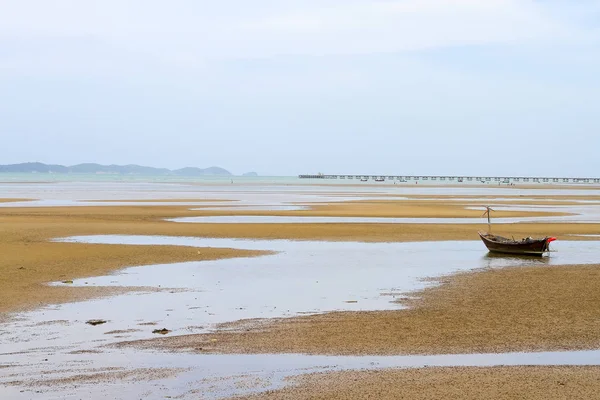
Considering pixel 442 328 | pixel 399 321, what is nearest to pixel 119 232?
pixel 399 321

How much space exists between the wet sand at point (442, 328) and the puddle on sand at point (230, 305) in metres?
0.62

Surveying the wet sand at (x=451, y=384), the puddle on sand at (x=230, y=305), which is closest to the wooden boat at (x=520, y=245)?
the puddle on sand at (x=230, y=305)

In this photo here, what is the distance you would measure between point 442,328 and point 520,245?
44.5 ft

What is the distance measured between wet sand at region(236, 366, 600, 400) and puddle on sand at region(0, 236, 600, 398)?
55 cm

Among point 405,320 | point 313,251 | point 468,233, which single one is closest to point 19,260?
point 313,251

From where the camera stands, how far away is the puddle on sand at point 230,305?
37.6ft

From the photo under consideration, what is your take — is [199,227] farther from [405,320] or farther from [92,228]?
[405,320]

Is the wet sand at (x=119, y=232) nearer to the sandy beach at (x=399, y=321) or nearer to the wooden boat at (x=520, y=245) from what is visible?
the sandy beach at (x=399, y=321)

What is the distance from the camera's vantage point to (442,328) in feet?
48.9

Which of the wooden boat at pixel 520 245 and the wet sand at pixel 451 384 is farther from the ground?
the wooden boat at pixel 520 245

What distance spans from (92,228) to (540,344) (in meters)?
27.1

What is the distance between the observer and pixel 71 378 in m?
11.0

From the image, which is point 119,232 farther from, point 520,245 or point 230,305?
point 230,305

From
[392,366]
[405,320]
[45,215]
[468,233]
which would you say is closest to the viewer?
[392,366]
